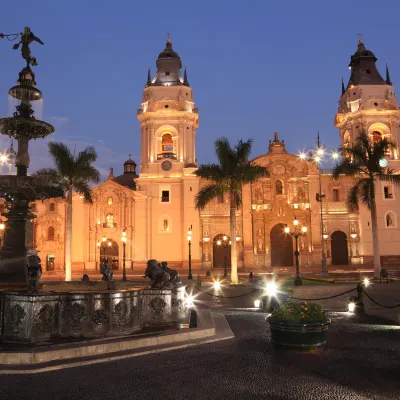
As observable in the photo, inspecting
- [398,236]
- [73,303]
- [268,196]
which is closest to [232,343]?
[73,303]

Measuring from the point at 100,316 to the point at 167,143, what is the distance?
42.7 meters

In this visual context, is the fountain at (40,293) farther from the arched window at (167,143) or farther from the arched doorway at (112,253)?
the arched window at (167,143)

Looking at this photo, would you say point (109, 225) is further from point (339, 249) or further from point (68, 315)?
point (68, 315)

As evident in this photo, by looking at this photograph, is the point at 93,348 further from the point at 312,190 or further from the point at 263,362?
the point at 312,190

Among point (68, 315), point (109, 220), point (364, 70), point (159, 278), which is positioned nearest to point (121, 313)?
point (68, 315)

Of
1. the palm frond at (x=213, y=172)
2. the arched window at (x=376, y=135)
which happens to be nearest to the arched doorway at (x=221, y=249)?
the palm frond at (x=213, y=172)

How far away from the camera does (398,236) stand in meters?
48.5

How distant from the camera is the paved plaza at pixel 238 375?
650 cm

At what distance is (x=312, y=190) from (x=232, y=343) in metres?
41.5

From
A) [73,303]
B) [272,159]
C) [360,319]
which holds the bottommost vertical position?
[360,319]

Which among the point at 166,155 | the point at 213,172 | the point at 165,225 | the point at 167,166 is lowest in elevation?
the point at 165,225

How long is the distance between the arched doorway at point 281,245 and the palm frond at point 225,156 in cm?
2072

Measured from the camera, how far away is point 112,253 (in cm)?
4812

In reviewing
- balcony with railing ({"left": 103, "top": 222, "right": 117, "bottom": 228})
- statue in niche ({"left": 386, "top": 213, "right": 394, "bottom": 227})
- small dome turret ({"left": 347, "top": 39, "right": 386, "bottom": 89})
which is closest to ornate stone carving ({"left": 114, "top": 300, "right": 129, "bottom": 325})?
balcony with railing ({"left": 103, "top": 222, "right": 117, "bottom": 228})
